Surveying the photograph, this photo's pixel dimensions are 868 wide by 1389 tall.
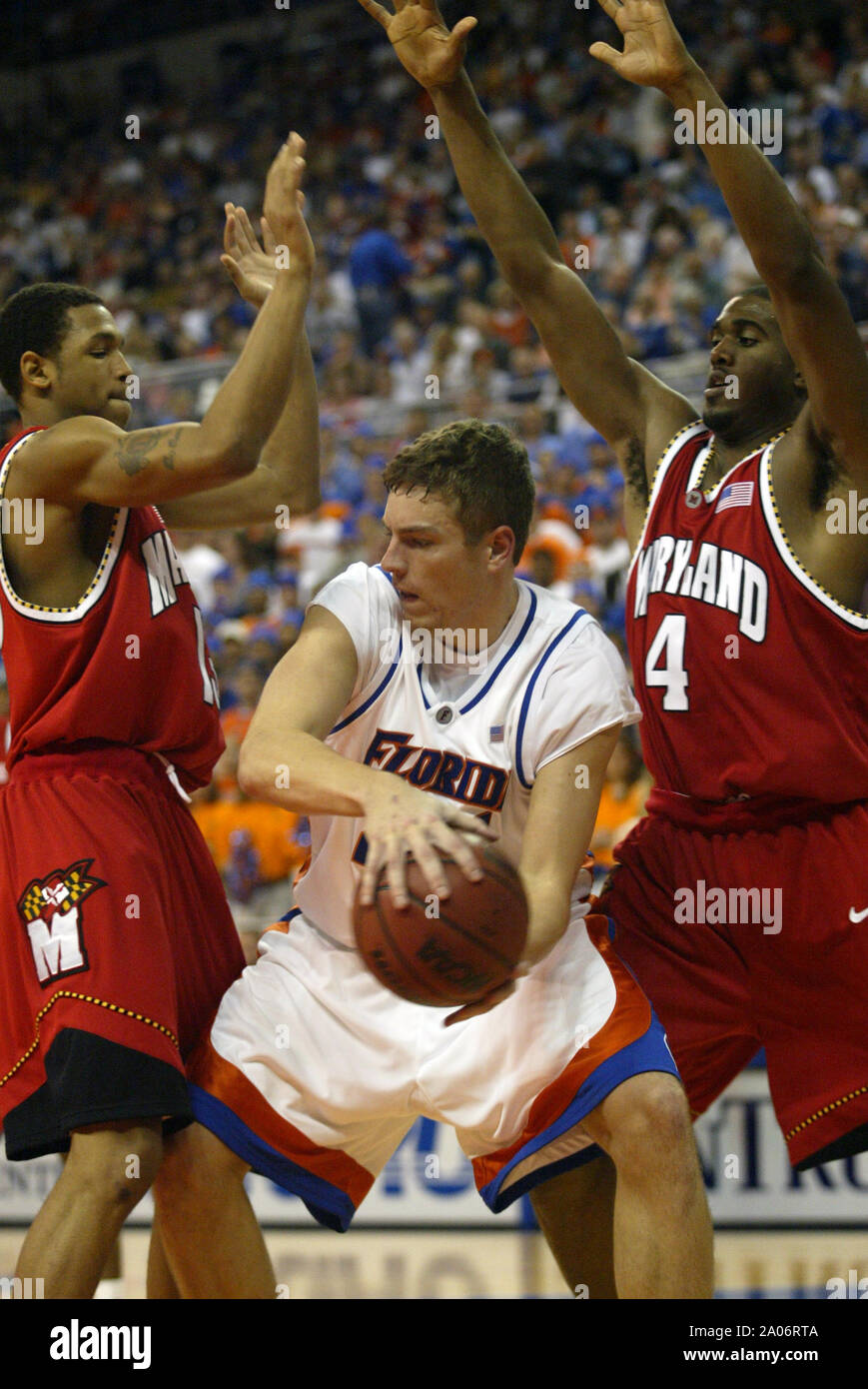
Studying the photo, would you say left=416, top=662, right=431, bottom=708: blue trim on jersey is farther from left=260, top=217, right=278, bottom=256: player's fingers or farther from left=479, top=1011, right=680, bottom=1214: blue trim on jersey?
left=260, top=217, right=278, bottom=256: player's fingers

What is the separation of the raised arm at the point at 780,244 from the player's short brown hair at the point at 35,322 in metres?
1.33

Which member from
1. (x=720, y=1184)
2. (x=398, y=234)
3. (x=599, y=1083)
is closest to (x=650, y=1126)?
(x=599, y=1083)

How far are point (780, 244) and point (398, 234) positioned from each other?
1220 centimetres

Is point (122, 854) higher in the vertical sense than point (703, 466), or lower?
lower

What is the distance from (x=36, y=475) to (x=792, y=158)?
1017 cm

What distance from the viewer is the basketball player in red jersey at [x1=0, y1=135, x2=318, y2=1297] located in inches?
119

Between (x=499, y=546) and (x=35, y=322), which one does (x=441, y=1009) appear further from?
(x=35, y=322)

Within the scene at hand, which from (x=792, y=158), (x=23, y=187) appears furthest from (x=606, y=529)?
(x=23, y=187)

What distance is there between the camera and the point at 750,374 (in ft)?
12.4

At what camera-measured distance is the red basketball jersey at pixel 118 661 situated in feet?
11.0

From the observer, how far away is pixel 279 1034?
319 cm

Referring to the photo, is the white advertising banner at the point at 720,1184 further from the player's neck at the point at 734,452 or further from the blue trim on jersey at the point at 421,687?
the blue trim on jersey at the point at 421,687

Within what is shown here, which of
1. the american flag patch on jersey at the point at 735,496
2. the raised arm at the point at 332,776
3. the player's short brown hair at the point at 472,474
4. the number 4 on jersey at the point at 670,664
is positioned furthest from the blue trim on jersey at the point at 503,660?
the american flag patch on jersey at the point at 735,496

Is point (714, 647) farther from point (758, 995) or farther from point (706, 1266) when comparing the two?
point (706, 1266)
